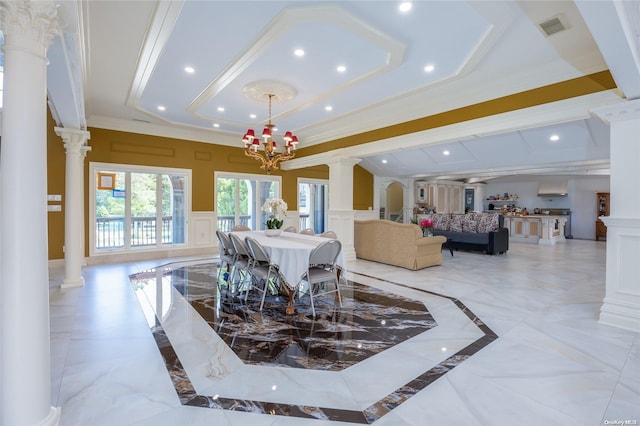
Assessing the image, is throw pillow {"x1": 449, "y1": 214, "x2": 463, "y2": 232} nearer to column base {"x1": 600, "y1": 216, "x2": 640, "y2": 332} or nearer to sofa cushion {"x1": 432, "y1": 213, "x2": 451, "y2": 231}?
sofa cushion {"x1": 432, "y1": 213, "x2": 451, "y2": 231}

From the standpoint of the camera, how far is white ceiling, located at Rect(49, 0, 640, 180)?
9.23 feet

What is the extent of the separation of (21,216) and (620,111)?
5.00m

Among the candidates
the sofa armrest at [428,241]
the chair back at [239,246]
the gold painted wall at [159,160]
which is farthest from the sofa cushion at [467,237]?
the chair back at [239,246]

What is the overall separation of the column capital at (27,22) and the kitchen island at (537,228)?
Result: 12.3 meters

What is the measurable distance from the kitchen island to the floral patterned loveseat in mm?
3139

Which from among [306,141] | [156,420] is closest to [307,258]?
[156,420]

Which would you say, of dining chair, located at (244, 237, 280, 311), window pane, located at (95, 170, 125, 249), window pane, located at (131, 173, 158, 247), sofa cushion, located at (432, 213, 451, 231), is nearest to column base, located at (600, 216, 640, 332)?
dining chair, located at (244, 237, 280, 311)

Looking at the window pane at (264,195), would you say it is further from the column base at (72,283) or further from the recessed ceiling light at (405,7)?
the recessed ceiling light at (405,7)

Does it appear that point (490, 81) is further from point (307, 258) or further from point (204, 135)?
point (204, 135)

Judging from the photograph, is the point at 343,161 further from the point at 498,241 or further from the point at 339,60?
the point at 498,241

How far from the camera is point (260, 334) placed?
10.2ft

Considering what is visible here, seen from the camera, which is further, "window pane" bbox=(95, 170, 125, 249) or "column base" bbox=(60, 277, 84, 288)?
"window pane" bbox=(95, 170, 125, 249)

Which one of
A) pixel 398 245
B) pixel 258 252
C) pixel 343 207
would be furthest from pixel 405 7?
pixel 343 207

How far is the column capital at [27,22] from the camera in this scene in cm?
151
